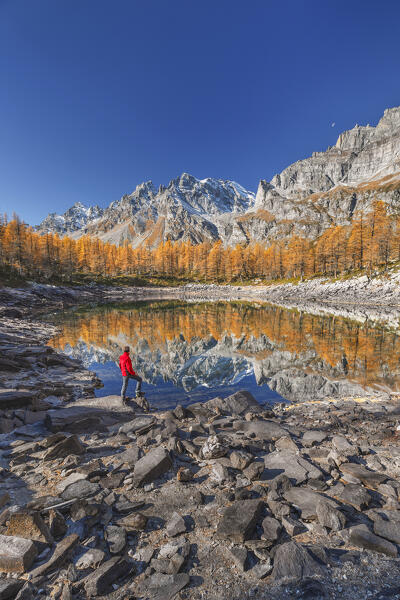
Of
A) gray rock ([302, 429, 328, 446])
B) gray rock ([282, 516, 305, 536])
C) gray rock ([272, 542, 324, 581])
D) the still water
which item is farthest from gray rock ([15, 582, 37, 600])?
the still water

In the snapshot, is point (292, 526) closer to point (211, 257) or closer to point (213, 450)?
point (213, 450)

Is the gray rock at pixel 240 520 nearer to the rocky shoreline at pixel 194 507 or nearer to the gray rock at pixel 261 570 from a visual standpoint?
the rocky shoreline at pixel 194 507

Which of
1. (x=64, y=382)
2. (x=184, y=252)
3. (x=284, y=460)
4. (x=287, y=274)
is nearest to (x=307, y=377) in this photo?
(x=284, y=460)

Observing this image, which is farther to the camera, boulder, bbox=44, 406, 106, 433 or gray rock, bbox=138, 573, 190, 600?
boulder, bbox=44, 406, 106, 433

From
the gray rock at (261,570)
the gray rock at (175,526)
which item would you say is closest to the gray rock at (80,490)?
the gray rock at (175,526)

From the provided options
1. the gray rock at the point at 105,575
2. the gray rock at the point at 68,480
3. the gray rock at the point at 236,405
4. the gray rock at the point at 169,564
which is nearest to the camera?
the gray rock at the point at 105,575

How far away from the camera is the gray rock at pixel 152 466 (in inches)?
293

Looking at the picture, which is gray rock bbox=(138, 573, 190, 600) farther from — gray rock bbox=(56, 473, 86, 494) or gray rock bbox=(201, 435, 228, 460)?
gray rock bbox=(201, 435, 228, 460)

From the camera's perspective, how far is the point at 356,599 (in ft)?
13.8

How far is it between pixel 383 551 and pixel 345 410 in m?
10.0

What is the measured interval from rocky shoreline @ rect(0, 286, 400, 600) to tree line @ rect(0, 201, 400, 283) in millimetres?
92988

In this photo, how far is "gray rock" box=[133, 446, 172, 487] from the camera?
7449mm

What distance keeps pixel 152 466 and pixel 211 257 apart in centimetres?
15096

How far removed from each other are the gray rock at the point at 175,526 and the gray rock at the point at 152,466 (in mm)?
1677
